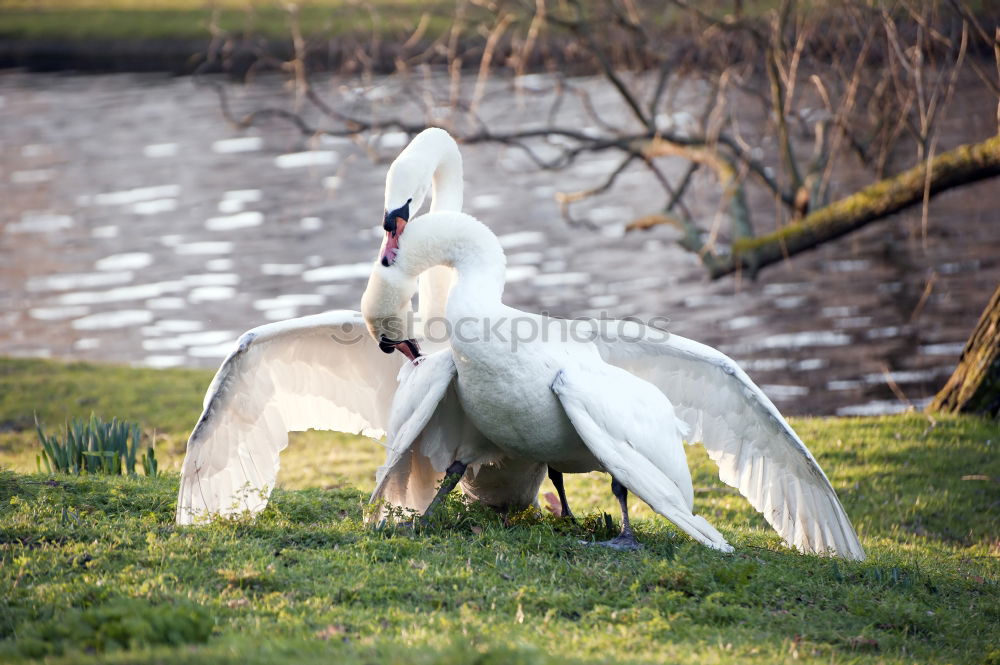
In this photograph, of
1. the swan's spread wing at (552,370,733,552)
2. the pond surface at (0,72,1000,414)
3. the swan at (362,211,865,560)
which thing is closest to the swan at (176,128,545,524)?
the swan at (362,211,865,560)

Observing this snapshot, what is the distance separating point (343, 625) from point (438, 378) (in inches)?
62.9

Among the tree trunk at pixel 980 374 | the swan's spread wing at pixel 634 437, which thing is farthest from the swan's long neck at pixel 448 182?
the tree trunk at pixel 980 374

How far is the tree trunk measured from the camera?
9.72m

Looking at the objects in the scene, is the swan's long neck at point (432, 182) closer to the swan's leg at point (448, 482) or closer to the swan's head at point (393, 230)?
the swan's head at point (393, 230)

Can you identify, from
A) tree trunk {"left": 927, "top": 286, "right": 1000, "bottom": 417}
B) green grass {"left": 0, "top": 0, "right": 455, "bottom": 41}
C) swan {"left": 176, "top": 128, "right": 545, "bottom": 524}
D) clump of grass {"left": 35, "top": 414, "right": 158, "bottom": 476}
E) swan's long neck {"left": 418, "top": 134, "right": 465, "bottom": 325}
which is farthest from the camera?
green grass {"left": 0, "top": 0, "right": 455, "bottom": 41}

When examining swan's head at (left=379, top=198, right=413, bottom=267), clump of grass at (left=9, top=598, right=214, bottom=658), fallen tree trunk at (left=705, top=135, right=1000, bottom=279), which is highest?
swan's head at (left=379, top=198, right=413, bottom=267)

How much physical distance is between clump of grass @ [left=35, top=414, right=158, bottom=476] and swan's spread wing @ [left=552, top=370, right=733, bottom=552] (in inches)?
141

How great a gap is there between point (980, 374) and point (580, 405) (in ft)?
19.6

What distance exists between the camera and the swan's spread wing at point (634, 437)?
564 centimetres

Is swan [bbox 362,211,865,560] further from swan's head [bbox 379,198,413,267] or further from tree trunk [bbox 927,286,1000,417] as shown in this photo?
tree trunk [bbox 927,286,1000,417]

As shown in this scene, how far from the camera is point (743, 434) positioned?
651 centimetres

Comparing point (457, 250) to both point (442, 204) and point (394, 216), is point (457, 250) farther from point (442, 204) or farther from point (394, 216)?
point (442, 204)

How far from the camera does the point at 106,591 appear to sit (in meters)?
4.89

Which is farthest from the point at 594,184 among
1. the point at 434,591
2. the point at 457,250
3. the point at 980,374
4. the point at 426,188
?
the point at 434,591
